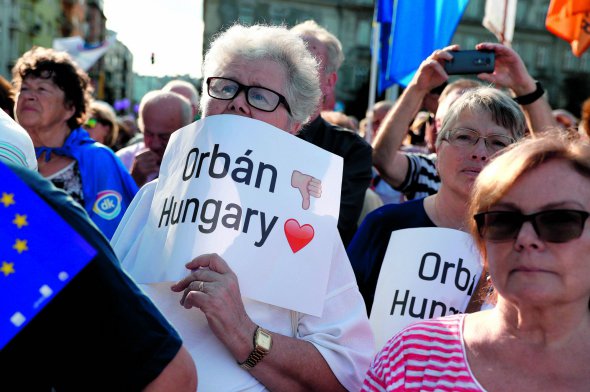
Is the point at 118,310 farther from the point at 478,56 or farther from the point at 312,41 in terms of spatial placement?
the point at 312,41

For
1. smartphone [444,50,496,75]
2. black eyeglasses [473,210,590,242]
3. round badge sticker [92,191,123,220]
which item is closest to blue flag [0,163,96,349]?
black eyeglasses [473,210,590,242]

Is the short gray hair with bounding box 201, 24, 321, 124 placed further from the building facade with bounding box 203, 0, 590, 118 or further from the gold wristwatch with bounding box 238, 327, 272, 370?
the building facade with bounding box 203, 0, 590, 118

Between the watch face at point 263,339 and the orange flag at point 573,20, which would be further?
the orange flag at point 573,20

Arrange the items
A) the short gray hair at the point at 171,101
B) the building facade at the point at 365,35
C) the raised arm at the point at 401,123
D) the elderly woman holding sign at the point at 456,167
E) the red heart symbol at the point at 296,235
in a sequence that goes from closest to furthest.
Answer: the red heart symbol at the point at 296,235 < the elderly woman holding sign at the point at 456,167 < the raised arm at the point at 401,123 < the short gray hair at the point at 171,101 < the building facade at the point at 365,35

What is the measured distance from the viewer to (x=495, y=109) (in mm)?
3086

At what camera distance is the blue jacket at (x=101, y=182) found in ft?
13.5

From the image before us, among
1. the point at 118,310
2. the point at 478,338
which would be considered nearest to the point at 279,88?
the point at 478,338

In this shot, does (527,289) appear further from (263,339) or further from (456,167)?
(456,167)

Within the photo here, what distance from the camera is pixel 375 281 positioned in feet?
10.0

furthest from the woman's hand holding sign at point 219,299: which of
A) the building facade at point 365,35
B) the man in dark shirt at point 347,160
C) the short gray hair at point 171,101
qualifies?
the building facade at point 365,35

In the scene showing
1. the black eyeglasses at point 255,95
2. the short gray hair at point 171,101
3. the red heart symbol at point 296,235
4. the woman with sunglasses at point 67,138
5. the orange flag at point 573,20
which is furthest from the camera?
the orange flag at point 573,20

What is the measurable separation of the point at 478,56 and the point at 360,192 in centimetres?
90

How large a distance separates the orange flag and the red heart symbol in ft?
14.5

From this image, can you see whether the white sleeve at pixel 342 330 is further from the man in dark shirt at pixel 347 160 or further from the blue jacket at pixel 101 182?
the blue jacket at pixel 101 182
